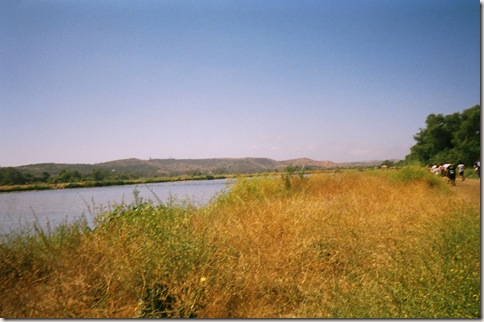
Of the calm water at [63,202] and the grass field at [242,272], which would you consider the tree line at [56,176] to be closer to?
the calm water at [63,202]

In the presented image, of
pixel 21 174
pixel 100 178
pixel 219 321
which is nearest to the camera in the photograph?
pixel 219 321

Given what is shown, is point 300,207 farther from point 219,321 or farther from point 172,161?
point 219,321

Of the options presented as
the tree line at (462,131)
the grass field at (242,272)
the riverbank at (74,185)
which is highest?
the tree line at (462,131)

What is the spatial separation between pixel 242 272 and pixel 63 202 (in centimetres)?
328

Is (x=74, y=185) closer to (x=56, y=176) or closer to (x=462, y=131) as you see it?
(x=56, y=176)

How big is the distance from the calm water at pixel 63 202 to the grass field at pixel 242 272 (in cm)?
24

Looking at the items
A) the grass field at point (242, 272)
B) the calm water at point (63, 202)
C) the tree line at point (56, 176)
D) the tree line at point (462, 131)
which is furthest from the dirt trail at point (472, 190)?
the tree line at point (56, 176)

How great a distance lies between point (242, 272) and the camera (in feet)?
10.6

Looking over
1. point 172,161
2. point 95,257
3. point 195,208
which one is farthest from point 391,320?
point 172,161

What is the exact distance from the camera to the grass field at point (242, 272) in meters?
2.74

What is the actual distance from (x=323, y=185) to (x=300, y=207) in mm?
5367

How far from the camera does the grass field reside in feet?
8.98

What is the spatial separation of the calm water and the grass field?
0.77 feet

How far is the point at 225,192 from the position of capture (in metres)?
8.99
